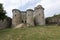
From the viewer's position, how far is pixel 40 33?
3597 cm

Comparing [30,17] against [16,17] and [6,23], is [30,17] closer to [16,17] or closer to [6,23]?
[16,17]

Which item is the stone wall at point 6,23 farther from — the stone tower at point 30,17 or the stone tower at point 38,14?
the stone tower at point 38,14

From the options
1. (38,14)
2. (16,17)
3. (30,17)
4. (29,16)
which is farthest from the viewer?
(38,14)

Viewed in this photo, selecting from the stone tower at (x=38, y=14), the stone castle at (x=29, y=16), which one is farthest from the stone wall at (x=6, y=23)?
the stone tower at (x=38, y=14)

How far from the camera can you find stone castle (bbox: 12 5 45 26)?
2055 inches

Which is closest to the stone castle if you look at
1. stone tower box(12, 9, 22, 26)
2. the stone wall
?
stone tower box(12, 9, 22, 26)

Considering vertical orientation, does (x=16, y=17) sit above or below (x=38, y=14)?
below

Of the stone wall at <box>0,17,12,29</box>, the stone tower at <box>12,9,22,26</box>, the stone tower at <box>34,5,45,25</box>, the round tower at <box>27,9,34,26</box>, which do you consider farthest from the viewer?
the stone tower at <box>34,5,45,25</box>

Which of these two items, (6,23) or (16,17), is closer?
(6,23)

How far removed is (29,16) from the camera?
52.2 metres

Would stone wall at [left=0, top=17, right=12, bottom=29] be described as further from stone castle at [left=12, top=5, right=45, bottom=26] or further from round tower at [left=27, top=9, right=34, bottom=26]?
round tower at [left=27, top=9, right=34, bottom=26]

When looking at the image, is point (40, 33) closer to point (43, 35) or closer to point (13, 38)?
point (43, 35)

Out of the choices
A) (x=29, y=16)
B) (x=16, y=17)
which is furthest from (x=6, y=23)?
(x=29, y=16)

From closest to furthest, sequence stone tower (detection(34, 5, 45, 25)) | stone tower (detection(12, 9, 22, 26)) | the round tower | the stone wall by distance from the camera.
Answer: the stone wall → the round tower → stone tower (detection(12, 9, 22, 26)) → stone tower (detection(34, 5, 45, 25))
